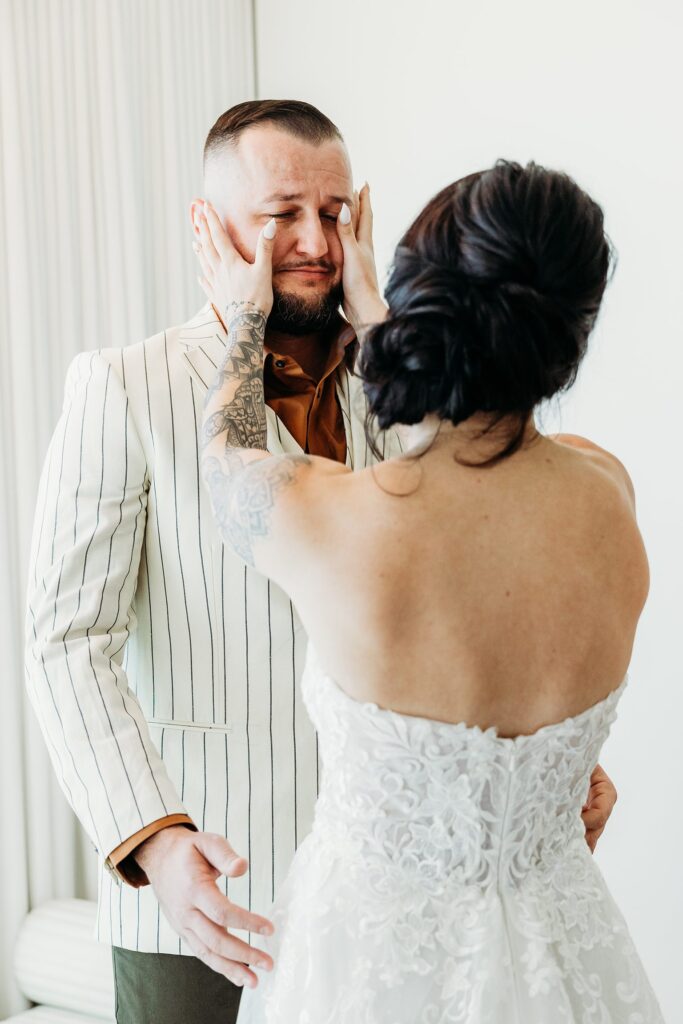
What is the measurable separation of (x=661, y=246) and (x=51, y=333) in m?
1.50

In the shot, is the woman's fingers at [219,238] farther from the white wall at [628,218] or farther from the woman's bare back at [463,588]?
the white wall at [628,218]

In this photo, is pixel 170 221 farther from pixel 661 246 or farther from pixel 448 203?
pixel 448 203

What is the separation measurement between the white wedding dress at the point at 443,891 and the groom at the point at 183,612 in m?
0.27

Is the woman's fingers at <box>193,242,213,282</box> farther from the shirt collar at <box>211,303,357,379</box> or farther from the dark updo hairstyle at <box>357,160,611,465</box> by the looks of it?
the dark updo hairstyle at <box>357,160,611,465</box>

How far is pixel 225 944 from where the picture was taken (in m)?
1.28

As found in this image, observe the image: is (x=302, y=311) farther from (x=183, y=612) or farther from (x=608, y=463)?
(x=608, y=463)

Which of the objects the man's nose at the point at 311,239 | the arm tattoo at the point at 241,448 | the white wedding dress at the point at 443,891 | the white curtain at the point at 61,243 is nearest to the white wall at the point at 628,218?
the white curtain at the point at 61,243

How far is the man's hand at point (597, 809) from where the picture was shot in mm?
1585

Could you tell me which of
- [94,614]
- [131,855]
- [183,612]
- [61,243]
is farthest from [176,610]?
[61,243]

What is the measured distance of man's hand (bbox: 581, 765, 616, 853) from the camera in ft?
5.20

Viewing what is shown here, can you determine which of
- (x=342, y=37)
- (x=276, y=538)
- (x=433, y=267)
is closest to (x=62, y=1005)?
(x=276, y=538)

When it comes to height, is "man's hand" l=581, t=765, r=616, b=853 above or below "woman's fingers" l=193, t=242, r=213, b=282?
below

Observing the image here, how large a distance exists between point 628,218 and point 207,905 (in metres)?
2.00

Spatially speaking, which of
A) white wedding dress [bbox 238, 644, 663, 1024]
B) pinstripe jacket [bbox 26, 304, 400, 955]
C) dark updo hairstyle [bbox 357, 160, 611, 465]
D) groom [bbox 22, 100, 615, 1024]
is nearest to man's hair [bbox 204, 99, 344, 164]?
groom [bbox 22, 100, 615, 1024]
